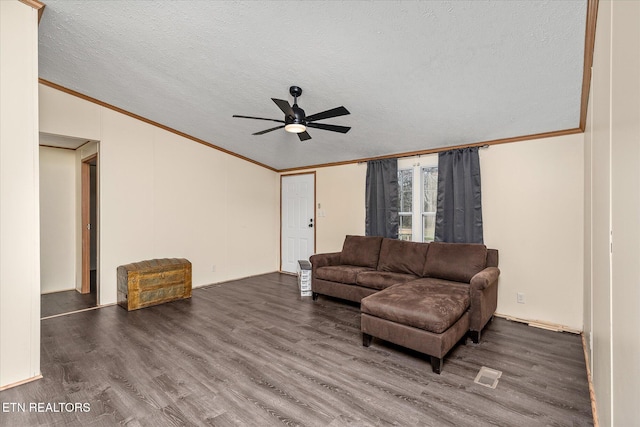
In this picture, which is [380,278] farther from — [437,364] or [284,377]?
[284,377]

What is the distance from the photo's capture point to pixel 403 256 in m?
4.18

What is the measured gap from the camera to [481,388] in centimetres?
221

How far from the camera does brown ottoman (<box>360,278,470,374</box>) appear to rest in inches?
96.7

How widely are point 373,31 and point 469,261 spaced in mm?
2752

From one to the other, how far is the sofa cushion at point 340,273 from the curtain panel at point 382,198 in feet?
2.64

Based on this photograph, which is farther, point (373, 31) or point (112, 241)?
point (112, 241)

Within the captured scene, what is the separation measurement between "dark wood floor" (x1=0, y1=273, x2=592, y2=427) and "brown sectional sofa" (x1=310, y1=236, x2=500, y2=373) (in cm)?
24

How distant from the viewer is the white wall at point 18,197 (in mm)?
2236

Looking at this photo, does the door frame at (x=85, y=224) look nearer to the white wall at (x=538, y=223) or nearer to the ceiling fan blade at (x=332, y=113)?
the ceiling fan blade at (x=332, y=113)

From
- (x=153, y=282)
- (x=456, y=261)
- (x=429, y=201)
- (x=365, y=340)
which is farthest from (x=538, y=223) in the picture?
(x=153, y=282)

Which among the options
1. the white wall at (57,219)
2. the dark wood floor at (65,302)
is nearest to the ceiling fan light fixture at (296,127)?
the dark wood floor at (65,302)

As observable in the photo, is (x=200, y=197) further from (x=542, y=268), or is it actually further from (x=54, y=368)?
(x=542, y=268)

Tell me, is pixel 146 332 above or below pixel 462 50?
below

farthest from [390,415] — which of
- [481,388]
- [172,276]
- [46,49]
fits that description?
[46,49]
